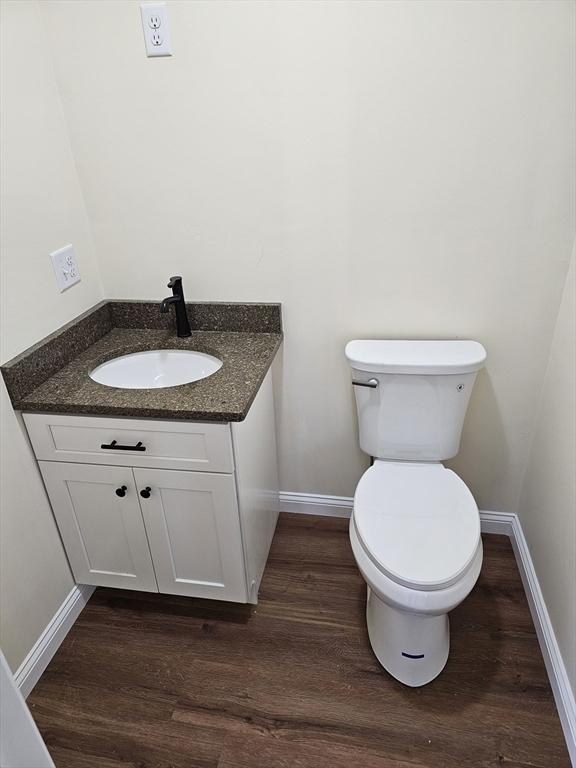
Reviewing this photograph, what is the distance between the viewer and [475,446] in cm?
186

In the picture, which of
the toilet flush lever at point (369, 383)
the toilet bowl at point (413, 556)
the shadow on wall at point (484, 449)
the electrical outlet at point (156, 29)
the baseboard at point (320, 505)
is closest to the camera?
the toilet bowl at point (413, 556)

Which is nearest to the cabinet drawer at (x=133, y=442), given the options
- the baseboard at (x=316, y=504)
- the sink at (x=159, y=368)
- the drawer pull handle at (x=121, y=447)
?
the drawer pull handle at (x=121, y=447)

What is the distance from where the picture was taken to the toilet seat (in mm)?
1282

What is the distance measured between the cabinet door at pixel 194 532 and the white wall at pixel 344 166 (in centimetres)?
58

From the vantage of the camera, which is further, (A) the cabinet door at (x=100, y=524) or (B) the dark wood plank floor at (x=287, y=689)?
(A) the cabinet door at (x=100, y=524)

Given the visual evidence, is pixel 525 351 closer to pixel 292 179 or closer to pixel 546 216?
pixel 546 216

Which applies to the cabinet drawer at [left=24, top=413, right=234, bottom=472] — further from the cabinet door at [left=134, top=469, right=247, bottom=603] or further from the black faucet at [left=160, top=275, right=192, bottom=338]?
the black faucet at [left=160, top=275, right=192, bottom=338]

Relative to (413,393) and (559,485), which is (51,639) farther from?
(559,485)

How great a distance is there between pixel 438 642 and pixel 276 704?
0.51 meters

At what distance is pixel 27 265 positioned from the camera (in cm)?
141

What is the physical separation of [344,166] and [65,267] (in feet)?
2.99

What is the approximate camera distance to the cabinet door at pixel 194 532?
1.44 metres

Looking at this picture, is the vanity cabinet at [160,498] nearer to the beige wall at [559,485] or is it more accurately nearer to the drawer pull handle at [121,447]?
the drawer pull handle at [121,447]

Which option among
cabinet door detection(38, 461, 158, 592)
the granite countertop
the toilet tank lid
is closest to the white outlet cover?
the granite countertop
